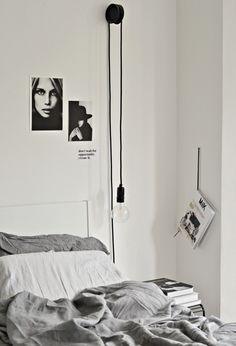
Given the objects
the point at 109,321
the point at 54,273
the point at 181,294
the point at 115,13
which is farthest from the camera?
the point at 115,13

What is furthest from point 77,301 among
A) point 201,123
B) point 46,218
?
point 201,123

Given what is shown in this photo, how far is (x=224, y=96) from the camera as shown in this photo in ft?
10.4

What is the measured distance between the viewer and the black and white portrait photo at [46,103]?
3.06 m

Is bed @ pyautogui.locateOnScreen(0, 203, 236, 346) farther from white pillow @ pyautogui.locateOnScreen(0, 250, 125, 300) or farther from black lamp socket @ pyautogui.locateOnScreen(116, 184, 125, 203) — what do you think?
black lamp socket @ pyautogui.locateOnScreen(116, 184, 125, 203)

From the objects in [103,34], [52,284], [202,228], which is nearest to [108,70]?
[103,34]

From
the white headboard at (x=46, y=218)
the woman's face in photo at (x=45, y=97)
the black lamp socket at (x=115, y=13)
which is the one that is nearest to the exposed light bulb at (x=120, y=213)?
the white headboard at (x=46, y=218)

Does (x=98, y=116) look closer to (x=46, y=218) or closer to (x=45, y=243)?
(x=46, y=218)

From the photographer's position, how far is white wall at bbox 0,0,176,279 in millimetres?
3010

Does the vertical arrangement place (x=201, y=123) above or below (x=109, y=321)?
above

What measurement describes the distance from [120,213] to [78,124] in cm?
55

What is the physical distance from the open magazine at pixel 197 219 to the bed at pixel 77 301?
1.89 ft

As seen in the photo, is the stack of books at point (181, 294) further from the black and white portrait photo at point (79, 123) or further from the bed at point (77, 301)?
the black and white portrait photo at point (79, 123)

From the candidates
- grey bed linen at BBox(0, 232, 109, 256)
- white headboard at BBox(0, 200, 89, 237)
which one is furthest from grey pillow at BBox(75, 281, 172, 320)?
white headboard at BBox(0, 200, 89, 237)

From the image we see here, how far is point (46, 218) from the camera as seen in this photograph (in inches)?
122
